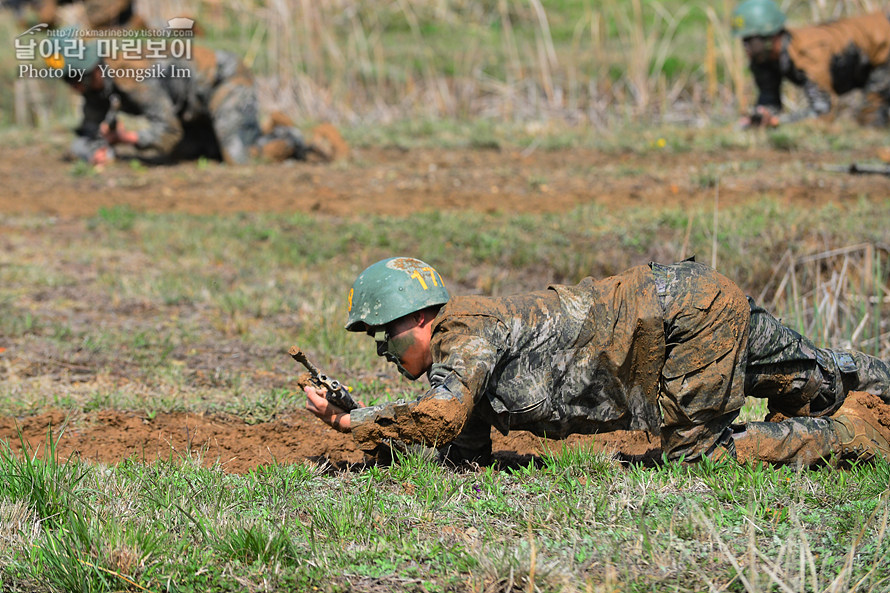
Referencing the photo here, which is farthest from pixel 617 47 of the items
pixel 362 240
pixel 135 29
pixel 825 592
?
pixel 825 592

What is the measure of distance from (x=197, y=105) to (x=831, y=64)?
732 centimetres

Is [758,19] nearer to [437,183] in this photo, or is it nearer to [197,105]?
[437,183]

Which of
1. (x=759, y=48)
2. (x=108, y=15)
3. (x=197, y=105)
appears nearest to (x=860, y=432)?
(x=759, y=48)

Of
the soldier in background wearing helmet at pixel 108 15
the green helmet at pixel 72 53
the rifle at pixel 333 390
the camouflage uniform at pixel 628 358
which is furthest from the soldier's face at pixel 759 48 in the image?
the rifle at pixel 333 390

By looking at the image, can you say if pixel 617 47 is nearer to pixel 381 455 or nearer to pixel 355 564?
pixel 381 455

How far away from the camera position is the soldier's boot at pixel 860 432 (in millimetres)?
3682

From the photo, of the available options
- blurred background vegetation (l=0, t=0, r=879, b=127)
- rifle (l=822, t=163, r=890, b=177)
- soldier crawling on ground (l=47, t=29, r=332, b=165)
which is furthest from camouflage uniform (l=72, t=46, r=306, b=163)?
rifle (l=822, t=163, r=890, b=177)

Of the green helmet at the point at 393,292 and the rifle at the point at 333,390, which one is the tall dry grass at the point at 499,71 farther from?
the rifle at the point at 333,390

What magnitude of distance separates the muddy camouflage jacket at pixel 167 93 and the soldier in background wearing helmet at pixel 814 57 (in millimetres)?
5812

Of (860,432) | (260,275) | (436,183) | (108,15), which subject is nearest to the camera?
(860,432)

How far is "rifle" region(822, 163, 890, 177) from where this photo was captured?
326 inches

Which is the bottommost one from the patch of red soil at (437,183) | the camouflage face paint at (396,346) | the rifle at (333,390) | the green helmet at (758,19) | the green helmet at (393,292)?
the patch of red soil at (437,183)

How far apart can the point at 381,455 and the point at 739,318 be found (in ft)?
4.75

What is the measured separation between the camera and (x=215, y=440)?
4207 millimetres
